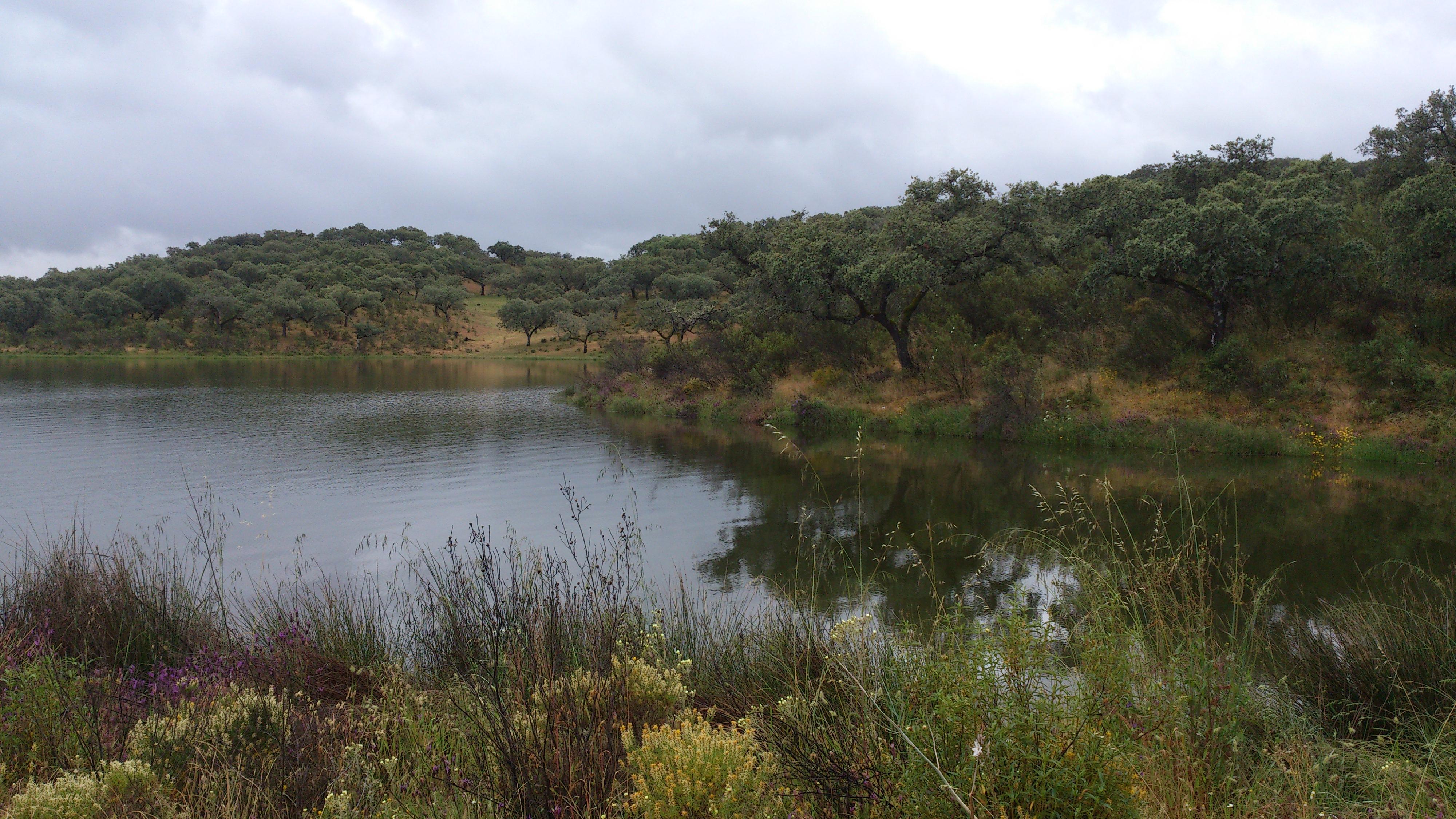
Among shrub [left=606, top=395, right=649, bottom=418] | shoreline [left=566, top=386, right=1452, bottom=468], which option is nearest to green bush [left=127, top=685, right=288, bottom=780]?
shoreline [left=566, top=386, right=1452, bottom=468]

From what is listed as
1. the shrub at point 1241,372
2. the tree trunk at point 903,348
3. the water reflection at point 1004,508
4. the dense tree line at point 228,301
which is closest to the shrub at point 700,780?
the water reflection at point 1004,508

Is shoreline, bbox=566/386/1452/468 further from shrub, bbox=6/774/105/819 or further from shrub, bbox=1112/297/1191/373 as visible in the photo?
shrub, bbox=6/774/105/819

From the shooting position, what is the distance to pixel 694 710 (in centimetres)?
392

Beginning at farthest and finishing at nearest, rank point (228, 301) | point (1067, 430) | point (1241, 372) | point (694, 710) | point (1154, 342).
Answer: point (228, 301) < point (1154, 342) < point (1067, 430) < point (1241, 372) < point (694, 710)

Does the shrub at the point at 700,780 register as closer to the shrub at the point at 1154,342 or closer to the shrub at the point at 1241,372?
the shrub at the point at 1241,372

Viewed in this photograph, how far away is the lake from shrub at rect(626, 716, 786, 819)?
87.2 inches

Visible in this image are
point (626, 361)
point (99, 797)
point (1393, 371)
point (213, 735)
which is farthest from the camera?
point (626, 361)

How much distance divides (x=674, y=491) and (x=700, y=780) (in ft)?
44.1

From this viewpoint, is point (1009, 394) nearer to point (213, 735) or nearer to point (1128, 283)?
point (1128, 283)

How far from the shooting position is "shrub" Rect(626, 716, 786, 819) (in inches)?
104

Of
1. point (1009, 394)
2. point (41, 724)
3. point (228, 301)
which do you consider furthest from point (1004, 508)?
point (228, 301)

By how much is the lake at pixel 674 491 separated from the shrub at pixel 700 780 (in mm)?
2214

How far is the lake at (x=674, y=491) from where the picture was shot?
10.8 meters

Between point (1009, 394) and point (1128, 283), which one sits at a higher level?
point (1128, 283)
